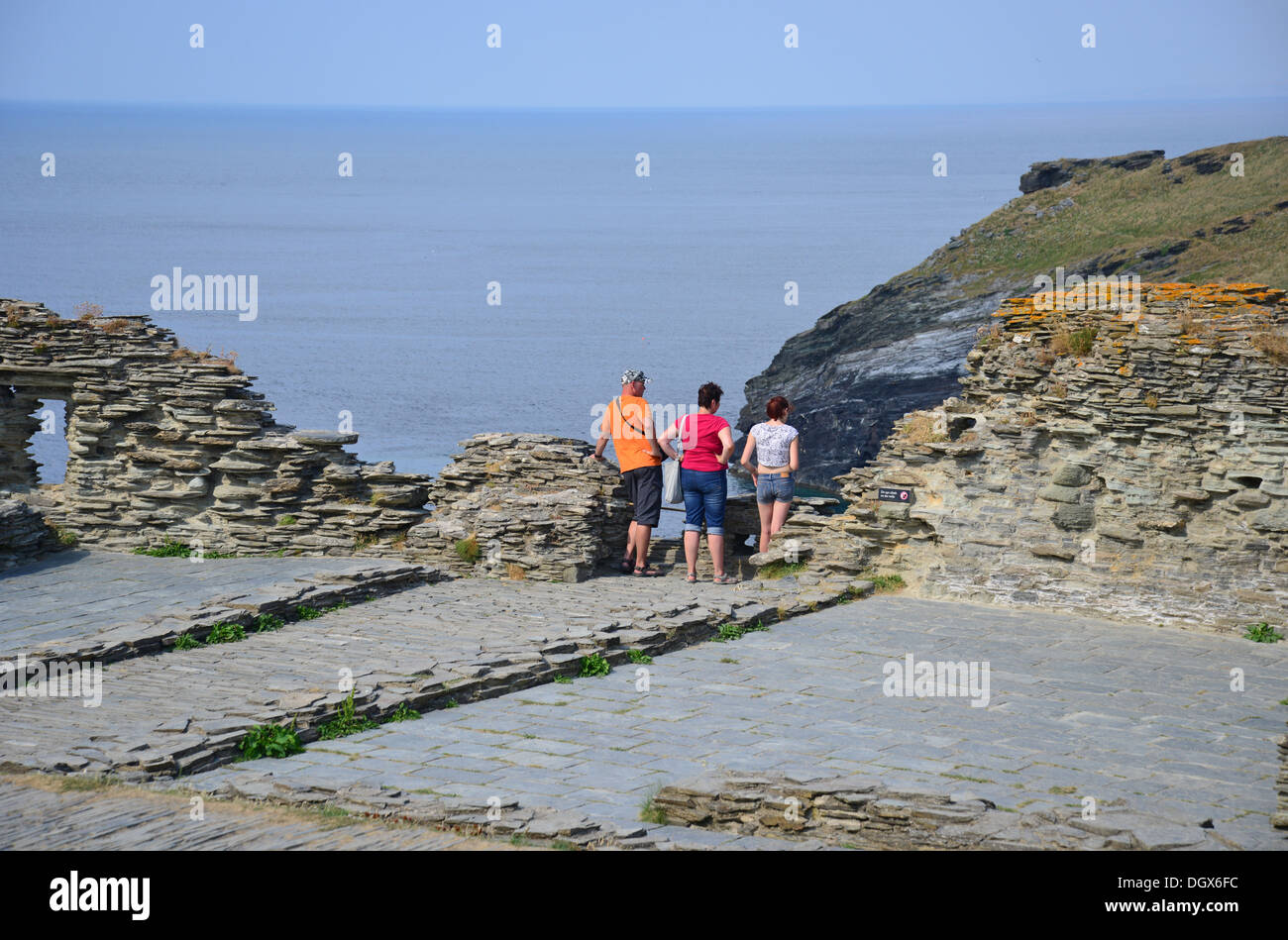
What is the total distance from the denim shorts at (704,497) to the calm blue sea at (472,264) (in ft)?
93.2

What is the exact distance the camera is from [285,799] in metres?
9.46

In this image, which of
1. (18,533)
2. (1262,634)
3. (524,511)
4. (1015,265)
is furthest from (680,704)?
(1015,265)

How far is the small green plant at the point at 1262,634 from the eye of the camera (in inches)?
550

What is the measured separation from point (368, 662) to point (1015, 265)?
65033mm

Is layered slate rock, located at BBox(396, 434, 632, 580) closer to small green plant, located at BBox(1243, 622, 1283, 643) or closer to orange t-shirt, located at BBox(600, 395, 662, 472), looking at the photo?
orange t-shirt, located at BBox(600, 395, 662, 472)

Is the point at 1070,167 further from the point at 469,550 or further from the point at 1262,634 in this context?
the point at 1262,634

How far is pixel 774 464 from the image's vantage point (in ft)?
54.1

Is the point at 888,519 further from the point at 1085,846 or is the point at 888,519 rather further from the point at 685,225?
the point at 685,225

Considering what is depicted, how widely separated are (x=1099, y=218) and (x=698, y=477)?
2360 inches

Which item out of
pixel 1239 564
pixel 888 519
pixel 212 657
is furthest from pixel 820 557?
pixel 212 657

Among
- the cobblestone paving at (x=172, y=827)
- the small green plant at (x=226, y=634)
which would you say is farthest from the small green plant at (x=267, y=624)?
the cobblestone paving at (x=172, y=827)

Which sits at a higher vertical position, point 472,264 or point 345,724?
point 472,264

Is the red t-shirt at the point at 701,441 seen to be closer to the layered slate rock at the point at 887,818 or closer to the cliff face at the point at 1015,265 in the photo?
the layered slate rock at the point at 887,818
